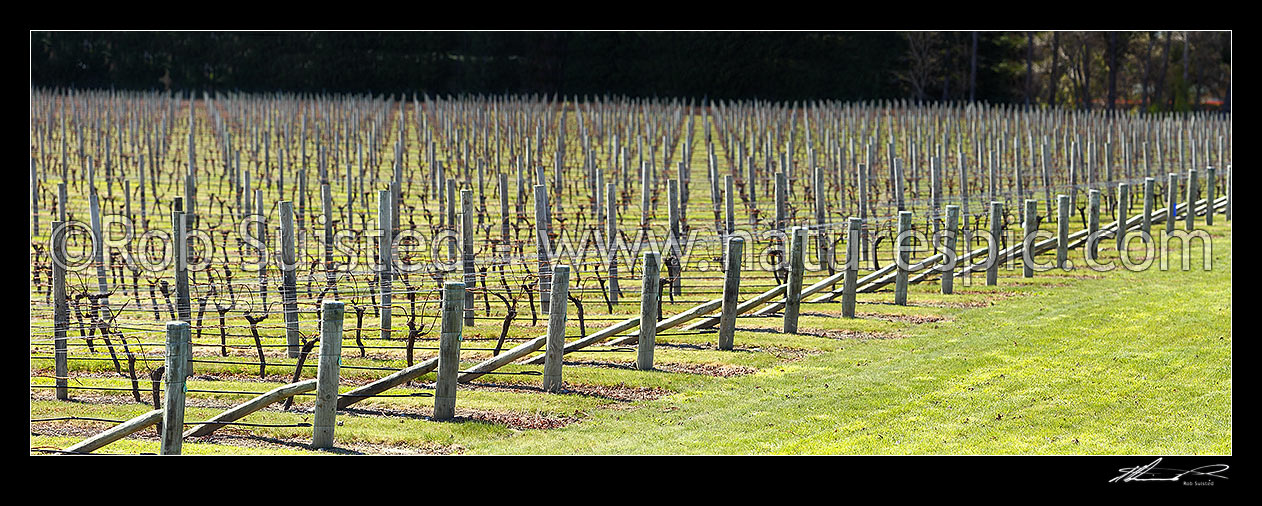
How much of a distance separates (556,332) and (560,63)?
43479 millimetres

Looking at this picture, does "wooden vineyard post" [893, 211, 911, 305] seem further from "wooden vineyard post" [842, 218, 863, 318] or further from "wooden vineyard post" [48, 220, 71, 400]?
"wooden vineyard post" [48, 220, 71, 400]

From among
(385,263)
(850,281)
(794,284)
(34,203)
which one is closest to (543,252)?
(385,263)

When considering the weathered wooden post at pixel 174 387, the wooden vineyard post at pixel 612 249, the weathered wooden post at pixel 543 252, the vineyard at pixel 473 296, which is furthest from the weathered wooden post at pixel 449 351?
the wooden vineyard post at pixel 612 249

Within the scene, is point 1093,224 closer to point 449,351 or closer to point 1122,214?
point 1122,214

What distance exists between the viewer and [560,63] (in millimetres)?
52156

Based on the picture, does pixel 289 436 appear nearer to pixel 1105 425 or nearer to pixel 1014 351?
pixel 1105 425

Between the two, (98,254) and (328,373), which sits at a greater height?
(98,254)

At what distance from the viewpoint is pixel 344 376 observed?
9977mm

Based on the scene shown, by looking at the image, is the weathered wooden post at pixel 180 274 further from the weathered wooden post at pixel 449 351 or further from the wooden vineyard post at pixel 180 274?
the weathered wooden post at pixel 449 351

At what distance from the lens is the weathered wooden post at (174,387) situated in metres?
7.32

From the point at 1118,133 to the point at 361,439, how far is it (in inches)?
1040

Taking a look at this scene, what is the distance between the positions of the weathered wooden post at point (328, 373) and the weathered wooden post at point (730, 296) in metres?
3.79

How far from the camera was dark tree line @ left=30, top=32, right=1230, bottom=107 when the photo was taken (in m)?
51.4

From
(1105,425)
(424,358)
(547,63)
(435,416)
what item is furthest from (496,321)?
(547,63)
